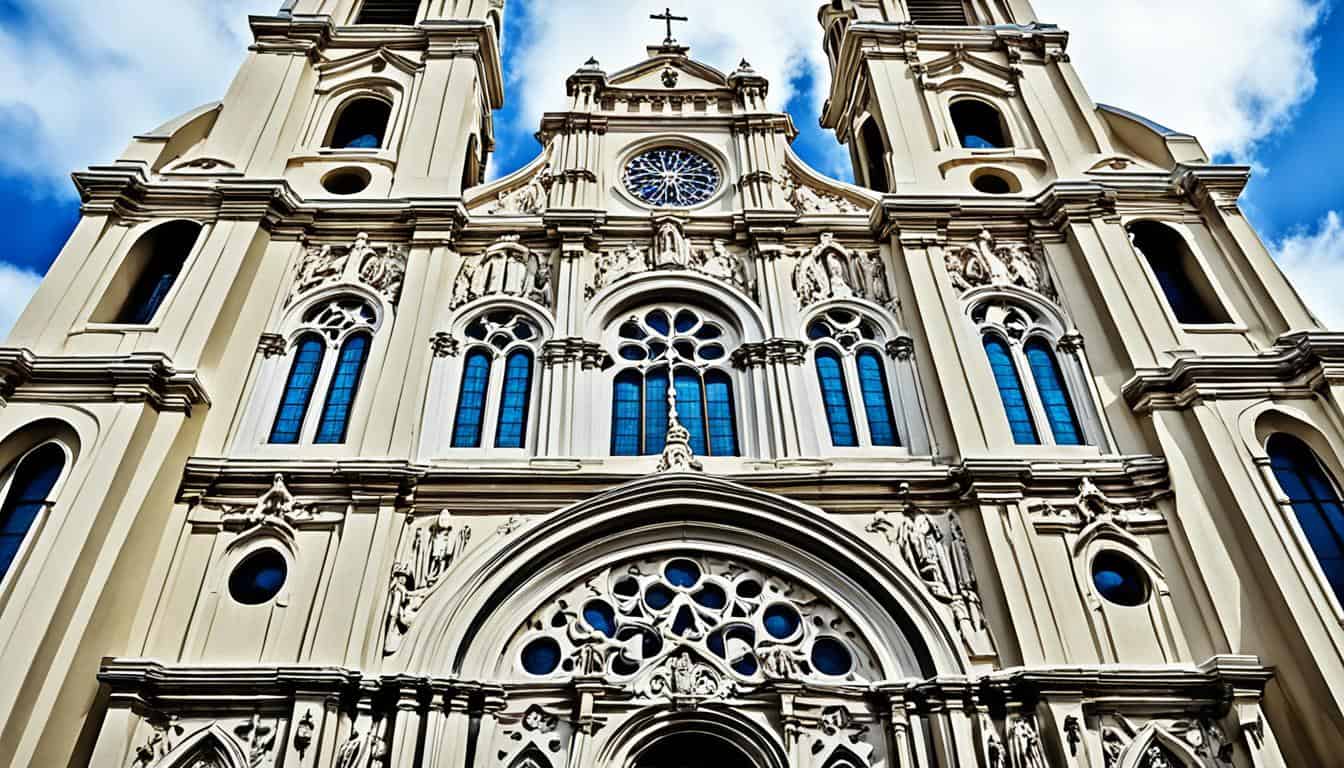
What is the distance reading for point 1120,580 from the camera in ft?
43.7

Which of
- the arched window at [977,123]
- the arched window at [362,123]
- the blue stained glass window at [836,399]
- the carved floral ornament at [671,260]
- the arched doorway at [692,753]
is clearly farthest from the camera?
the arched window at [977,123]

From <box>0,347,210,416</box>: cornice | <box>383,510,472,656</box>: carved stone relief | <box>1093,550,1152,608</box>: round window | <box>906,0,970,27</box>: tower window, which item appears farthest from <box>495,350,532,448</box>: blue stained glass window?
<box>906,0,970,27</box>: tower window

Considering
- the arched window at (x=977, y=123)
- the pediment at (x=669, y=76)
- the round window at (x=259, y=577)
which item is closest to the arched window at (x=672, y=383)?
the round window at (x=259, y=577)

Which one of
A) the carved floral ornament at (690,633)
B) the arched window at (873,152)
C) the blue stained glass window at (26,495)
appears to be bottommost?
the carved floral ornament at (690,633)

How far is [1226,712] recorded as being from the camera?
1168 centimetres

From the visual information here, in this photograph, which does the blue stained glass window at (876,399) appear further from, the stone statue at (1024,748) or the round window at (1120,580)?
the stone statue at (1024,748)

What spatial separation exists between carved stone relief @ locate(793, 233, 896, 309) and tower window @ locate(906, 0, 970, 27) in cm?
981

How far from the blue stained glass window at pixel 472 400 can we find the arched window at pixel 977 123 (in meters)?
11.8

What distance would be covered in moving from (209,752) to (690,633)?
238 inches

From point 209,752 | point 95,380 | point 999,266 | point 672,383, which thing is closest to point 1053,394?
point 999,266

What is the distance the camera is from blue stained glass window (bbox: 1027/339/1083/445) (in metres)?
15.2

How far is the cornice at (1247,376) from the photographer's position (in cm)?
1438

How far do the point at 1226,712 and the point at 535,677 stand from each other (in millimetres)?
8610

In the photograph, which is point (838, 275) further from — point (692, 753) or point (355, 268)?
point (692, 753)
